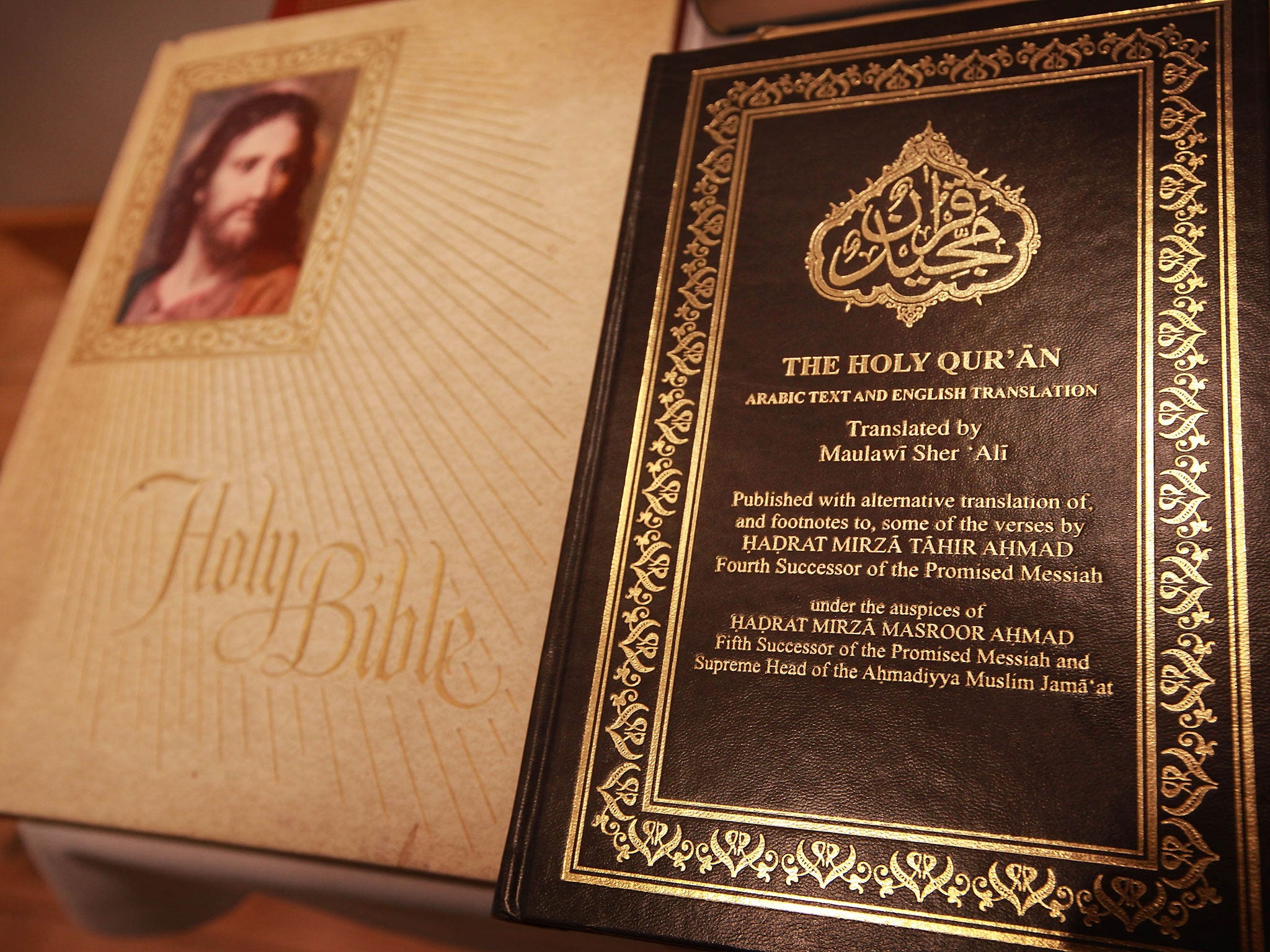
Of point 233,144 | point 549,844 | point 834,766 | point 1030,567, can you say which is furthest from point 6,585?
point 1030,567

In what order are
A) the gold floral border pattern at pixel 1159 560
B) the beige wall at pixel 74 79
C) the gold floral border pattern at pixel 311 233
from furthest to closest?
the beige wall at pixel 74 79
the gold floral border pattern at pixel 311 233
the gold floral border pattern at pixel 1159 560

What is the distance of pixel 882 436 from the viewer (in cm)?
96

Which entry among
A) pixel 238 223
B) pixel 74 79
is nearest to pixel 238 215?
pixel 238 223

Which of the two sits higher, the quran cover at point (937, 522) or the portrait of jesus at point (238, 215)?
the portrait of jesus at point (238, 215)

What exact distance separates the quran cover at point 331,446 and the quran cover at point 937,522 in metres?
0.18

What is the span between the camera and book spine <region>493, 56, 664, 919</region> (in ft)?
3.00

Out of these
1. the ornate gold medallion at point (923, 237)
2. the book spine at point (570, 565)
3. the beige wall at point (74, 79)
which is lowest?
the book spine at point (570, 565)

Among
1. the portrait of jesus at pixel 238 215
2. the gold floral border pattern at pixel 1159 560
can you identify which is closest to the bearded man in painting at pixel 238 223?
the portrait of jesus at pixel 238 215

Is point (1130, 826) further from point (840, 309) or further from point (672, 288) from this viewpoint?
point (672, 288)

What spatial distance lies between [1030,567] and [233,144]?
1.39m

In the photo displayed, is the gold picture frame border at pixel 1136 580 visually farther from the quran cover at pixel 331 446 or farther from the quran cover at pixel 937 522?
the quran cover at pixel 331 446

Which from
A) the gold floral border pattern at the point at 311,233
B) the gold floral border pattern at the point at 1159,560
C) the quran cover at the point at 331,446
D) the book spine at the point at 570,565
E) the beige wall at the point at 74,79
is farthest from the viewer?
the beige wall at the point at 74,79

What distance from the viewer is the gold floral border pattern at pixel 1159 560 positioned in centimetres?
77

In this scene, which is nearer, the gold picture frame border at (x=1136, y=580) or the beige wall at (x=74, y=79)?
the gold picture frame border at (x=1136, y=580)
